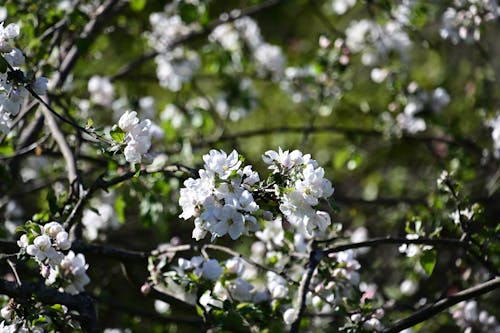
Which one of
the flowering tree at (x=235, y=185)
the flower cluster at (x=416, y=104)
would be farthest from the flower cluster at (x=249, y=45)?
the flower cluster at (x=416, y=104)

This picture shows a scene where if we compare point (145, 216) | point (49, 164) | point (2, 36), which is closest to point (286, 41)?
point (49, 164)

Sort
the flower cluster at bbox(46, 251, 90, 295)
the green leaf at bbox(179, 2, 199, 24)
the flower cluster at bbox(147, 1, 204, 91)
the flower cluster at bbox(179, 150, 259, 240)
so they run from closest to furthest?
the flower cluster at bbox(179, 150, 259, 240) < the flower cluster at bbox(46, 251, 90, 295) < the green leaf at bbox(179, 2, 199, 24) < the flower cluster at bbox(147, 1, 204, 91)

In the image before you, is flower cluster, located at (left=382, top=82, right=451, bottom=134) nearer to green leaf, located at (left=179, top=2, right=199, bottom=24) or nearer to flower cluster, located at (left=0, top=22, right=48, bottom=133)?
green leaf, located at (left=179, top=2, right=199, bottom=24)

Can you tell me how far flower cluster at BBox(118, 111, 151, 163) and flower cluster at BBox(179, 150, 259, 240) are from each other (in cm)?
18

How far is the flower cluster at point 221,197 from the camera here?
1.45 m

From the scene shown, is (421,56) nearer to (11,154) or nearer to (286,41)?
(286,41)

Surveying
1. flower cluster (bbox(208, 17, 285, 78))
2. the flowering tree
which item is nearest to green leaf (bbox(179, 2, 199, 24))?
the flowering tree

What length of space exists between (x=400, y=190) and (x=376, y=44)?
839 mm

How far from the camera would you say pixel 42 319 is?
168cm

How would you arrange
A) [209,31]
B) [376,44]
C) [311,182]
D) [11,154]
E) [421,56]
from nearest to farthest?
[311,182] < [11,154] < [209,31] < [376,44] < [421,56]

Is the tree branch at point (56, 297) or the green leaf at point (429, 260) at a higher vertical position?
the green leaf at point (429, 260)

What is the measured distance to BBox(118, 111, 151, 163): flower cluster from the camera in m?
1.59

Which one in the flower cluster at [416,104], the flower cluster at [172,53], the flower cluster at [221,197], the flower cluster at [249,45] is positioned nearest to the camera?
the flower cluster at [221,197]

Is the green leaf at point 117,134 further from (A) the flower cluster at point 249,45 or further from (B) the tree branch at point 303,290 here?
(A) the flower cluster at point 249,45
